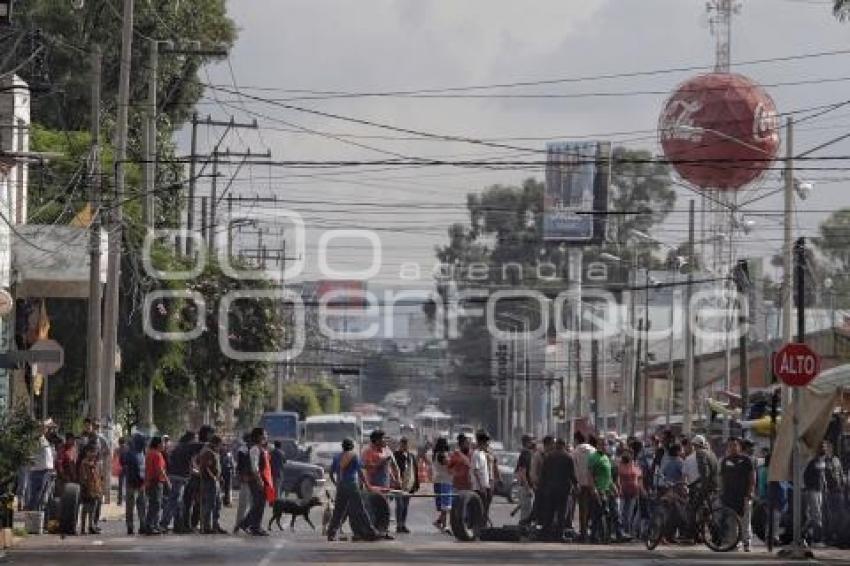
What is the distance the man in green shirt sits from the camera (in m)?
34.2

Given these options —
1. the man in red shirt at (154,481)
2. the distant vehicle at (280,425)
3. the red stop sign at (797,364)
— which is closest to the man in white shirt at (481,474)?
the man in red shirt at (154,481)

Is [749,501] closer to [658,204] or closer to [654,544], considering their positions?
[654,544]

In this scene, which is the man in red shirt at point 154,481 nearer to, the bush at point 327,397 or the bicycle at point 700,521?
the bicycle at point 700,521

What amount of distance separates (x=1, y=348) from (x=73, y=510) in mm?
14497

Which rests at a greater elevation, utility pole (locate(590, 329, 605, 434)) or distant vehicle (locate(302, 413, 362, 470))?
utility pole (locate(590, 329, 605, 434))

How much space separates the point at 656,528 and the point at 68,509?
374 inches

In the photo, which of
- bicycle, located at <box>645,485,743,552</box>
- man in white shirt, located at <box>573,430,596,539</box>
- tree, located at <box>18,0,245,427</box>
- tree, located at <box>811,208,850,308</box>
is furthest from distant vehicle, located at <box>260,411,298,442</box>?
bicycle, located at <box>645,485,743,552</box>

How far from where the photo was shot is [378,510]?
34219mm

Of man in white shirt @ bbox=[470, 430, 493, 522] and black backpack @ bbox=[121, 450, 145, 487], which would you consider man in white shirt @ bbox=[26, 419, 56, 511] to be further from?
man in white shirt @ bbox=[470, 430, 493, 522]

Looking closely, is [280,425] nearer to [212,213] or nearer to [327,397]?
[212,213]

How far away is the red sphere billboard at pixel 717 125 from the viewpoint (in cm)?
6259

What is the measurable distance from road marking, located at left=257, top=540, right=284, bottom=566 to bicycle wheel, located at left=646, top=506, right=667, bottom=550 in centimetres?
579

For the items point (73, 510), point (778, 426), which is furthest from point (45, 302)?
point (778, 426)

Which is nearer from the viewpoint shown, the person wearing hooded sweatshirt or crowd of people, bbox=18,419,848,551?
crowd of people, bbox=18,419,848,551
